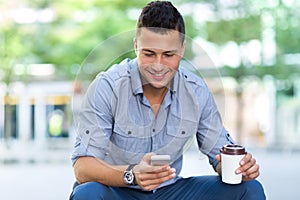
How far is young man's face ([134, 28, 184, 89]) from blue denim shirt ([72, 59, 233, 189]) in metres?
0.06

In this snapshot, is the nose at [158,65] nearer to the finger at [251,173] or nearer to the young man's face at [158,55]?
the young man's face at [158,55]

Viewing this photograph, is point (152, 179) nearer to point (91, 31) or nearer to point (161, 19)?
point (161, 19)

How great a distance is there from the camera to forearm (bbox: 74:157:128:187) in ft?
4.46

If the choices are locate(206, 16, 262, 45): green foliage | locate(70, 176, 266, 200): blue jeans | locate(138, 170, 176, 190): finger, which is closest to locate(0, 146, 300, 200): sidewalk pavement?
locate(70, 176, 266, 200): blue jeans

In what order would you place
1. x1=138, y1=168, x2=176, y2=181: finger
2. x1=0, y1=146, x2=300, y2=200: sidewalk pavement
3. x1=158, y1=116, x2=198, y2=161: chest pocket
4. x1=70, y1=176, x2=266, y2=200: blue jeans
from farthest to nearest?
x1=0, y1=146, x2=300, y2=200: sidewalk pavement
x1=158, y1=116, x2=198, y2=161: chest pocket
x1=70, y1=176, x2=266, y2=200: blue jeans
x1=138, y1=168, x2=176, y2=181: finger

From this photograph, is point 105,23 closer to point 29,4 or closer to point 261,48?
point 29,4

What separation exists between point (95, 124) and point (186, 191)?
36cm

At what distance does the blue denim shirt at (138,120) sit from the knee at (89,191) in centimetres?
9

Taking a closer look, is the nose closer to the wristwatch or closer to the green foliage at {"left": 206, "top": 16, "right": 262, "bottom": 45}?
the wristwatch

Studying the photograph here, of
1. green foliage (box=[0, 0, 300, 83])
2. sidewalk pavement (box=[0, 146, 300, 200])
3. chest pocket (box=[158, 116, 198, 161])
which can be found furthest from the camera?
green foliage (box=[0, 0, 300, 83])

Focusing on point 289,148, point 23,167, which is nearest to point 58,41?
point 23,167

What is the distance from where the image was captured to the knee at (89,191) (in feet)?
4.39

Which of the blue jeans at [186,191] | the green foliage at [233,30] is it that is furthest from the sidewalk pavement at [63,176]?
the green foliage at [233,30]

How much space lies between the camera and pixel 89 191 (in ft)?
4.40
